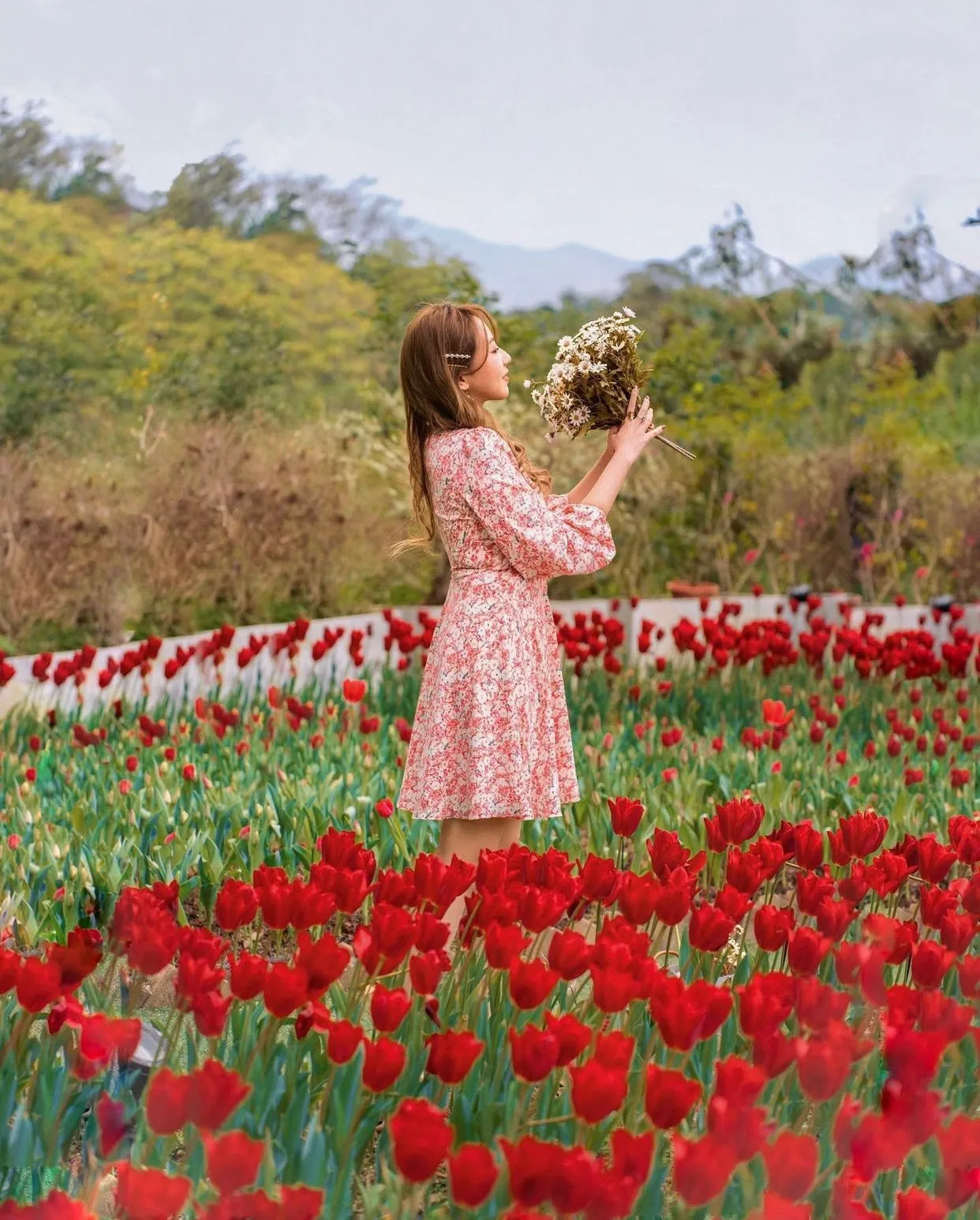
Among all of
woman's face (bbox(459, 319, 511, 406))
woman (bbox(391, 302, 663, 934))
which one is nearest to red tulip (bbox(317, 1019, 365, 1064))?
woman (bbox(391, 302, 663, 934))

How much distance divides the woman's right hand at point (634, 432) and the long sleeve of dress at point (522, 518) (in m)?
0.13

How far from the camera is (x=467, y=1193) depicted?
1.32 m

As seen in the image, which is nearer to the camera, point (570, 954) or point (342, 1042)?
point (342, 1042)

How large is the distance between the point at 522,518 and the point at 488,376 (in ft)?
1.01

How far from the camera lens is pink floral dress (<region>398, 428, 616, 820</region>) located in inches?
124

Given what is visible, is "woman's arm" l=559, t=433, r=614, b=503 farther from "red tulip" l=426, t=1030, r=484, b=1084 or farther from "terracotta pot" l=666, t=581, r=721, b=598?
"terracotta pot" l=666, t=581, r=721, b=598

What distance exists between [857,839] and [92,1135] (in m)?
1.26

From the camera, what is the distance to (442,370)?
10.6 ft

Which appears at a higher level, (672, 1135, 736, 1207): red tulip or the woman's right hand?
the woman's right hand

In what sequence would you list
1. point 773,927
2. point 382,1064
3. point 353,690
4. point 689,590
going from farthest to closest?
point 689,590
point 353,690
point 773,927
point 382,1064

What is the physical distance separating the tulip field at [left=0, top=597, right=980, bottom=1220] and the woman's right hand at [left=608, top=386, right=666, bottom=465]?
0.78 meters

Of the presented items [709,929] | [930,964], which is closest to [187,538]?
[709,929]

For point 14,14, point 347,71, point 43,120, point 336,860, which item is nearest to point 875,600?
point 336,860

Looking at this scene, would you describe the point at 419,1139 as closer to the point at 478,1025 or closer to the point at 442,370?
the point at 478,1025
